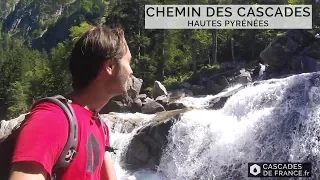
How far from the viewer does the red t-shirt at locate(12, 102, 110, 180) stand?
3.53 ft

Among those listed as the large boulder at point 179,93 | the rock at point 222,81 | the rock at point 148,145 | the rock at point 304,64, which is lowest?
the rock at point 148,145

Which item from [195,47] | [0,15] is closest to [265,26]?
[195,47]

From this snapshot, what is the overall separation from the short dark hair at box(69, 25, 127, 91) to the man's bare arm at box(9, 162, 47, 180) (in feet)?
1.21

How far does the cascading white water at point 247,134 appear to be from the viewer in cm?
1108

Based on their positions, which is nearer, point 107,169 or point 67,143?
point 67,143

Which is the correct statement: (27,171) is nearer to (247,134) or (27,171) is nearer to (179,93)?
(247,134)

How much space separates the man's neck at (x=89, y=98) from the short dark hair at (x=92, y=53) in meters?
0.02

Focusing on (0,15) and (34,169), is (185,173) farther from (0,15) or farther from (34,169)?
(0,15)

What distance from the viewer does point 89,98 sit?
1.40 m

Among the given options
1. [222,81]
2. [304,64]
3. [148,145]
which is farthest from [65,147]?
[222,81]

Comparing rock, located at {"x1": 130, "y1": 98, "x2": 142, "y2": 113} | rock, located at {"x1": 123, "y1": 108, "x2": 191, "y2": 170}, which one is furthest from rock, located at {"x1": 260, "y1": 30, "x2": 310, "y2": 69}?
rock, located at {"x1": 123, "y1": 108, "x2": 191, "y2": 170}

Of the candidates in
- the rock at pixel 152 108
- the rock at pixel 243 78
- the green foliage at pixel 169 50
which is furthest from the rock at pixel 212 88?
the rock at pixel 152 108

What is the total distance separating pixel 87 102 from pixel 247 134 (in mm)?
11069

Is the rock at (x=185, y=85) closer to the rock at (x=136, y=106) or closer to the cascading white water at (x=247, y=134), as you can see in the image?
the rock at (x=136, y=106)
